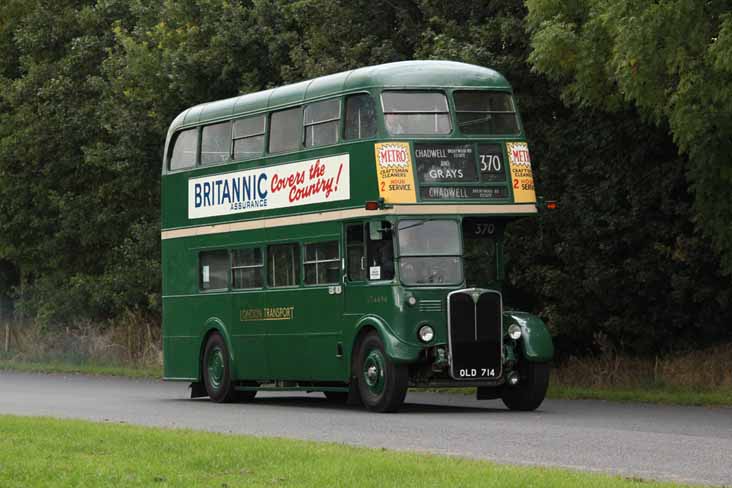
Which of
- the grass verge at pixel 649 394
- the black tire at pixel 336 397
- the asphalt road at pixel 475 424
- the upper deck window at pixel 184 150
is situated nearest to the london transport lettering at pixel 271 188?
the upper deck window at pixel 184 150

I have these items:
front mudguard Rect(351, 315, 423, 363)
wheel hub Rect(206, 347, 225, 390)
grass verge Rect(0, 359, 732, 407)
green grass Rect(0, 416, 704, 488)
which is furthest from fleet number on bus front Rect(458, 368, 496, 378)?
wheel hub Rect(206, 347, 225, 390)

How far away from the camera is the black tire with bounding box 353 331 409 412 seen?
2139 centimetres

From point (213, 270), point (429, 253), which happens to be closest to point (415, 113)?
point (429, 253)

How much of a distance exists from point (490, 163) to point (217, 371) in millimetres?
6376

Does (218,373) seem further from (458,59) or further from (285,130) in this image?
(458,59)

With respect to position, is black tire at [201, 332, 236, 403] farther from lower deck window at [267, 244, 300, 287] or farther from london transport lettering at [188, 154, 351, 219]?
london transport lettering at [188, 154, 351, 219]

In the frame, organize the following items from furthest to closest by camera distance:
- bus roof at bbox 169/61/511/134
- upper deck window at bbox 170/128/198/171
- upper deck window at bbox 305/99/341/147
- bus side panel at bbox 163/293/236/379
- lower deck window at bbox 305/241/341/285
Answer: upper deck window at bbox 170/128/198/171 → bus side panel at bbox 163/293/236/379 → lower deck window at bbox 305/241/341/285 → upper deck window at bbox 305/99/341/147 → bus roof at bbox 169/61/511/134

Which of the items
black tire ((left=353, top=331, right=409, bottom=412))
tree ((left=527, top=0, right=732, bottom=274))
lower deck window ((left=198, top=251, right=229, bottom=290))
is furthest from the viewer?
lower deck window ((left=198, top=251, right=229, bottom=290))

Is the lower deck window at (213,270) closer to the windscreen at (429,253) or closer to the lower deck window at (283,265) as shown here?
the lower deck window at (283,265)

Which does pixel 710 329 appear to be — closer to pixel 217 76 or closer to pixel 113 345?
pixel 217 76

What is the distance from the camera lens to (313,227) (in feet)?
76.4

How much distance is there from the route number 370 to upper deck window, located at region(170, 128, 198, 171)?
605 centimetres

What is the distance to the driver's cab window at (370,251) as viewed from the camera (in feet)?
71.7

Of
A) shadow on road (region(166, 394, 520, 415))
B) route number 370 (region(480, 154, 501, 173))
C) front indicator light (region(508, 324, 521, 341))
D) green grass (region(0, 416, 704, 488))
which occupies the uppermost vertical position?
route number 370 (region(480, 154, 501, 173))
